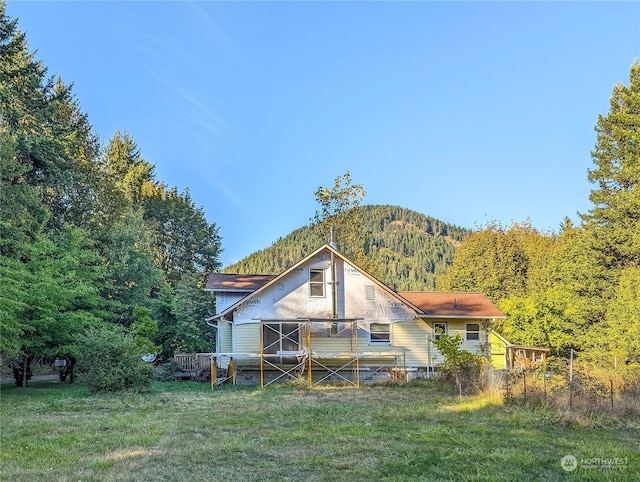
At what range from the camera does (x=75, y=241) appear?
68.6 feet

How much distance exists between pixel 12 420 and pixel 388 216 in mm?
79179

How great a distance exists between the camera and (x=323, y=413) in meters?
11.8

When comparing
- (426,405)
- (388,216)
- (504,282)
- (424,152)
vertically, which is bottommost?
(426,405)

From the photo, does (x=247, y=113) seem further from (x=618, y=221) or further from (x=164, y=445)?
(x=618, y=221)

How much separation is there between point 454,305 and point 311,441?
18.0m

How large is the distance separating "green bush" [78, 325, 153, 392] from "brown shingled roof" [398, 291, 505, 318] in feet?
41.1

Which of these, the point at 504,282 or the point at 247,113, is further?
the point at 504,282

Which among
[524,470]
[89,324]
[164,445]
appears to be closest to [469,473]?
[524,470]

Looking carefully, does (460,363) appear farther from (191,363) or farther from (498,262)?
(498,262)

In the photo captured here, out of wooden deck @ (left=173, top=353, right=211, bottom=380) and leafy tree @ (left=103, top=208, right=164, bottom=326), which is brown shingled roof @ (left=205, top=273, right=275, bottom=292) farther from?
leafy tree @ (left=103, top=208, right=164, bottom=326)

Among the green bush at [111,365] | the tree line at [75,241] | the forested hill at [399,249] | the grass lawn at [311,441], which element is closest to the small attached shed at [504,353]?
the grass lawn at [311,441]

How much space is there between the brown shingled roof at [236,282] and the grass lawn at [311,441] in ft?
33.7

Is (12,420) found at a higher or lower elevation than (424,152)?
lower

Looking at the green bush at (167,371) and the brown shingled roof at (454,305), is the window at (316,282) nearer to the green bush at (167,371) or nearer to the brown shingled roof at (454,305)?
the brown shingled roof at (454,305)
